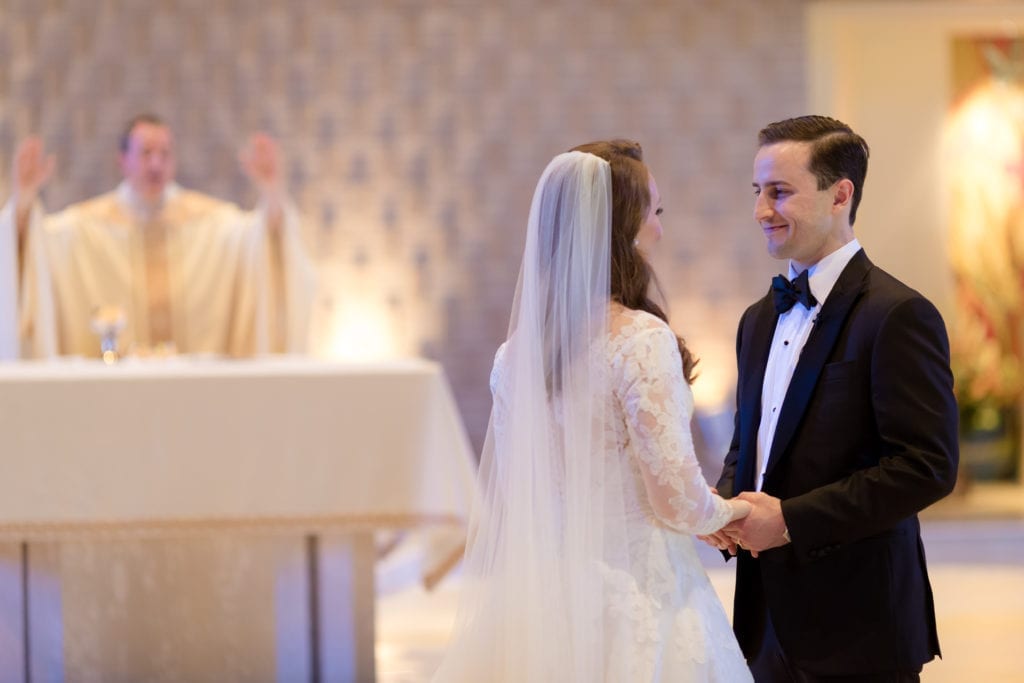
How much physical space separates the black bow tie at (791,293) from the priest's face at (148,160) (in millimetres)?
4005

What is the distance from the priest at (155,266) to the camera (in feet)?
17.7

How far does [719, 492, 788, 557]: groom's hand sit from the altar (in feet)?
5.95

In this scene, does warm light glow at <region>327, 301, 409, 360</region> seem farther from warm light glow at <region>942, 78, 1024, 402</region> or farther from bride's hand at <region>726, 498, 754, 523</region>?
bride's hand at <region>726, 498, 754, 523</region>

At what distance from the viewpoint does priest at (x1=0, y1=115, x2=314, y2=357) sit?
17.7ft

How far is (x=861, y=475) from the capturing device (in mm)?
2400

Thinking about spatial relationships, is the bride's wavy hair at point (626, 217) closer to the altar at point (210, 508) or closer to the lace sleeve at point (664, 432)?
the lace sleeve at point (664, 432)

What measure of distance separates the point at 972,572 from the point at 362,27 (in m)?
4.87

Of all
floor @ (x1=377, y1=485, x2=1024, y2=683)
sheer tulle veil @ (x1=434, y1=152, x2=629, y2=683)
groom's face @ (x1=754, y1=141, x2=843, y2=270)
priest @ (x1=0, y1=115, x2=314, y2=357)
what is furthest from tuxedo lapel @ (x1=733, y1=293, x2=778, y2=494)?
priest @ (x1=0, y1=115, x2=314, y2=357)

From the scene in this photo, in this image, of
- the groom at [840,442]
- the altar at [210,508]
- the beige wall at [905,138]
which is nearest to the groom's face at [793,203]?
the groom at [840,442]

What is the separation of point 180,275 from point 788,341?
4179 mm

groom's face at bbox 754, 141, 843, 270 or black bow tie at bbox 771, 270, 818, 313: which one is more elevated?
groom's face at bbox 754, 141, 843, 270

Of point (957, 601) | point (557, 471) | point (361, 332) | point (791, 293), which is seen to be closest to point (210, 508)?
point (557, 471)

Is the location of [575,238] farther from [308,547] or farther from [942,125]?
[942,125]

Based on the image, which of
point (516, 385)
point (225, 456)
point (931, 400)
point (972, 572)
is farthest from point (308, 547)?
point (972, 572)
